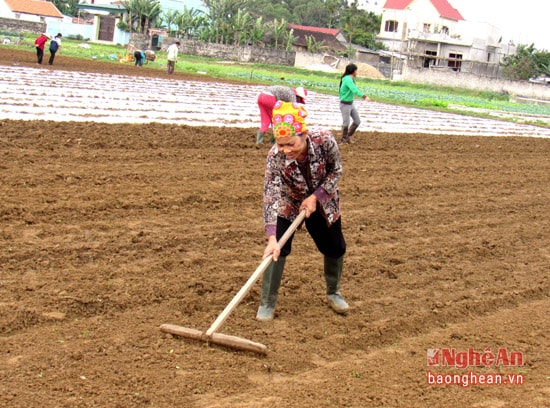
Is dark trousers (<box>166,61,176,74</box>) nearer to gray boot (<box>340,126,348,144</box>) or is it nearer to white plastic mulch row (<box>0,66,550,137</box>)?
white plastic mulch row (<box>0,66,550,137</box>)

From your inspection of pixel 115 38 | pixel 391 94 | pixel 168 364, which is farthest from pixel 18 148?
pixel 115 38

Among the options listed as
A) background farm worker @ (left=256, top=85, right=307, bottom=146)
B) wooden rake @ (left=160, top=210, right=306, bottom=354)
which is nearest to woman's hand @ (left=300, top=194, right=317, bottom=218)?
Answer: wooden rake @ (left=160, top=210, right=306, bottom=354)

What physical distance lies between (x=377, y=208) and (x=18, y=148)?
4463 millimetres

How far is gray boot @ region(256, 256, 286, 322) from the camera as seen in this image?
16.6 feet

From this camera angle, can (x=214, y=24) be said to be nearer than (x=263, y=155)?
No

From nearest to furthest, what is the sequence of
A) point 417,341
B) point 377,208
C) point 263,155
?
point 417,341, point 377,208, point 263,155

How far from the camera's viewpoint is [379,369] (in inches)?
173

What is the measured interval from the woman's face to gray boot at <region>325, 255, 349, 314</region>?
0.96m

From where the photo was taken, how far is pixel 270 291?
5.08 meters

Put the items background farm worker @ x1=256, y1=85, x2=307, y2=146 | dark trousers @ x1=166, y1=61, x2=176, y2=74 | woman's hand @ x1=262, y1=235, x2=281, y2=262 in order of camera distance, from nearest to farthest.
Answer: woman's hand @ x1=262, y1=235, x2=281, y2=262 → background farm worker @ x1=256, y1=85, x2=307, y2=146 → dark trousers @ x1=166, y1=61, x2=176, y2=74

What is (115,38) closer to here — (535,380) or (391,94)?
(391,94)

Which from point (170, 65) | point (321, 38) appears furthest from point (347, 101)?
point (321, 38)

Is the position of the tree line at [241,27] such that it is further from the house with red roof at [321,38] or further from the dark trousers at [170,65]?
the dark trousers at [170,65]

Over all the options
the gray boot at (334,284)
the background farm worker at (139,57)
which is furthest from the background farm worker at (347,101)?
the background farm worker at (139,57)
